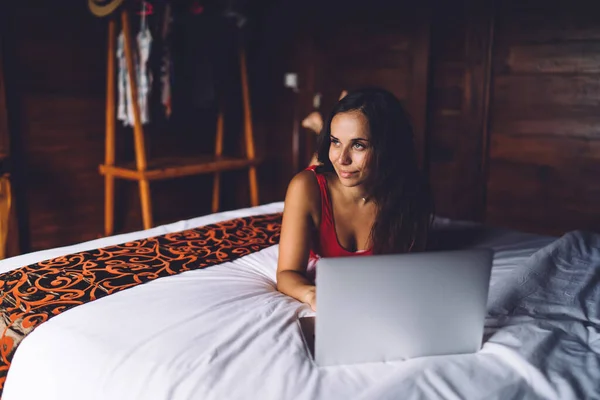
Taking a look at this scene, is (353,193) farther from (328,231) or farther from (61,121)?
(61,121)

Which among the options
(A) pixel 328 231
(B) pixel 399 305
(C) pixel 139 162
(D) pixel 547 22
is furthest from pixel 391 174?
(D) pixel 547 22

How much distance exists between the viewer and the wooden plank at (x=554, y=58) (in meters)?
2.74

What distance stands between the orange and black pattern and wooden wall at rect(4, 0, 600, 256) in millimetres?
1757

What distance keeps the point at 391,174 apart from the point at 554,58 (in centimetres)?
189

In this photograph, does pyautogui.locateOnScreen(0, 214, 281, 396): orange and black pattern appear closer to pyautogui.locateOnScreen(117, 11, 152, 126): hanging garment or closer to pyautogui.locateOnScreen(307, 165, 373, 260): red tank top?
pyautogui.locateOnScreen(307, 165, 373, 260): red tank top

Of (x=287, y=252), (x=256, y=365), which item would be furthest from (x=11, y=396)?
(x=287, y=252)

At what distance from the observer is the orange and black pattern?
43.6 inches

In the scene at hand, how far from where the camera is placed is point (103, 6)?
2820 mm


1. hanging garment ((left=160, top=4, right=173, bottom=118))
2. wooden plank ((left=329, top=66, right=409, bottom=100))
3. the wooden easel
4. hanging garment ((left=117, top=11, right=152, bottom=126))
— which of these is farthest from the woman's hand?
wooden plank ((left=329, top=66, right=409, bottom=100))

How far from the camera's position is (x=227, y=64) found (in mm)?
3457

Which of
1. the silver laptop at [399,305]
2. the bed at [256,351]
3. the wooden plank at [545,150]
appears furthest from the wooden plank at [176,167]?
the silver laptop at [399,305]

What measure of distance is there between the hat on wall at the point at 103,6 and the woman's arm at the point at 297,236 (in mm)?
1803

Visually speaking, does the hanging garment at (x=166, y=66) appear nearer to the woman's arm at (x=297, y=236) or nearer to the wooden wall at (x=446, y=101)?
the wooden wall at (x=446, y=101)

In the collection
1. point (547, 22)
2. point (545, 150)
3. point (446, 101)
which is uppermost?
point (547, 22)
